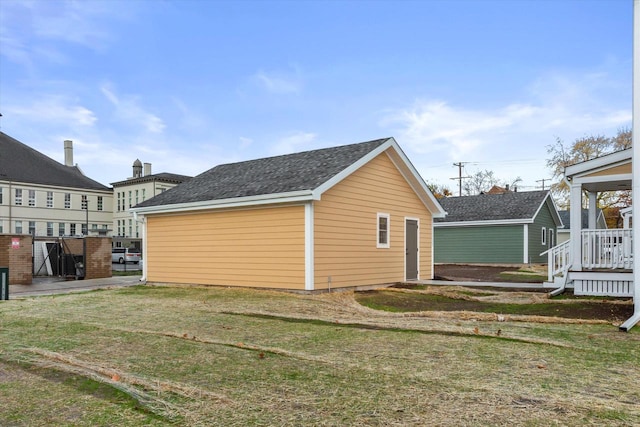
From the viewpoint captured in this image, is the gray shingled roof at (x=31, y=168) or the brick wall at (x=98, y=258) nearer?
the brick wall at (x=98, y=258)

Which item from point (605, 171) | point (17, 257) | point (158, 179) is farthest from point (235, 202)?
point (158, 179)

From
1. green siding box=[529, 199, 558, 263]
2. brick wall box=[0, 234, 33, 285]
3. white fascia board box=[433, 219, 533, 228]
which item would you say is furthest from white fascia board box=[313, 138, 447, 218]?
green siding box=[529, 199, 558, 263]

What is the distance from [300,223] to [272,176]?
2752 millimetres

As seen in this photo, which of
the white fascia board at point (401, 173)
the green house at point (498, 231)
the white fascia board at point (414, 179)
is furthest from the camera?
the green house at point (498, 231)

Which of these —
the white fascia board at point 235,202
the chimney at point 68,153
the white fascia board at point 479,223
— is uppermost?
the chimney at point 68,153

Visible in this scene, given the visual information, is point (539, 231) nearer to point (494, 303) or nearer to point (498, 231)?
point (498, 231)

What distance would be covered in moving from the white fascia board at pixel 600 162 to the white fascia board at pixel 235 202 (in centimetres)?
645

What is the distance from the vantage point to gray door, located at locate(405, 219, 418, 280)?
16.9 metres

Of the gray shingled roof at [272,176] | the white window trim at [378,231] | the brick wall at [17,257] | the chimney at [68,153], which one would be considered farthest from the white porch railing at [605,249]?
the chimney at [68,153]

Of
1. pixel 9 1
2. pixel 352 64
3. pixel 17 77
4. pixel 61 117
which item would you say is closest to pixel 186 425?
pixel 9 1

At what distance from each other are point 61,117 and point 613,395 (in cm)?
2344

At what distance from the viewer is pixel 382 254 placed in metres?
15.5

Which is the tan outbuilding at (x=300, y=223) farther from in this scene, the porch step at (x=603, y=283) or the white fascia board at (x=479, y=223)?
the white fascia board at (x=479, y=223)

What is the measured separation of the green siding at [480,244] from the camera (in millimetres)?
29266
